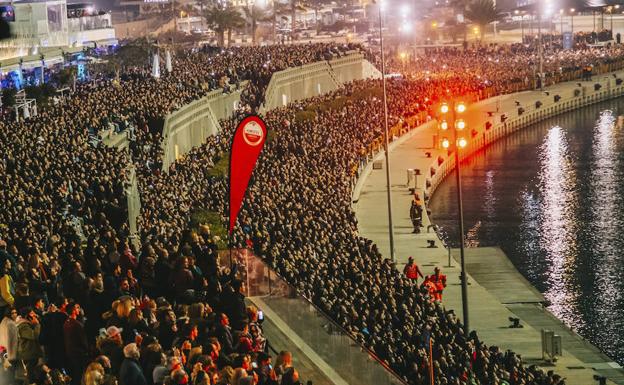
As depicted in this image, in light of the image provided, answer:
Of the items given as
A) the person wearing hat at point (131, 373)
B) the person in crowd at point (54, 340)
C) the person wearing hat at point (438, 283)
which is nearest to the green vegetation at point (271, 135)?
the person wearing hat at point (438, 283)

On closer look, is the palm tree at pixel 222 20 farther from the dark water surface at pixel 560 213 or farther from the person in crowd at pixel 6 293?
the person in crowd at pixel 6 293

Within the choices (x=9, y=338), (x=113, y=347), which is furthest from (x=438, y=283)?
(x=113, y=347)

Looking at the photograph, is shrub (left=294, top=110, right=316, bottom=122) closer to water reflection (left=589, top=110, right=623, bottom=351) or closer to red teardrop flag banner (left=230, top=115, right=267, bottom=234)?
water reflection (left=589, top=110, right=623, bottom=351)

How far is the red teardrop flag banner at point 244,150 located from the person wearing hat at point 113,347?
239 inches

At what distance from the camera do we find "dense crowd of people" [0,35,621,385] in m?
16.1

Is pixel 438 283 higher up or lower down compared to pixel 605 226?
higher up

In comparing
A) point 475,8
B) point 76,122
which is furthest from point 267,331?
point 475,8

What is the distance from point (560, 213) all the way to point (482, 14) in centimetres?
9438

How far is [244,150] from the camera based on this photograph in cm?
2114

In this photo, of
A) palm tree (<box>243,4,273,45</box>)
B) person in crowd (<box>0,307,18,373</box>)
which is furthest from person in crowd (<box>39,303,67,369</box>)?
palm tree (<box>243,4,273,45</box>)

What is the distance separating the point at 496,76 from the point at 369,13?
8729cm

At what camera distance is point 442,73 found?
4321 inches

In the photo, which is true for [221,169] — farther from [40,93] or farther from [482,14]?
[482,14]

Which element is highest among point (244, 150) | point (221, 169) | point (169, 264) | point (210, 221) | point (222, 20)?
point (244, 150)
